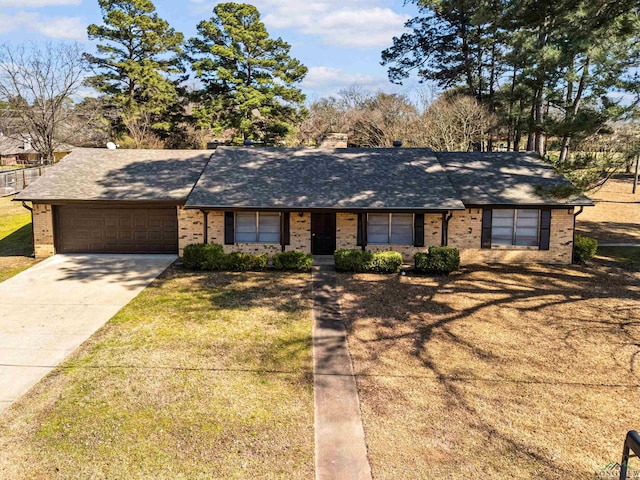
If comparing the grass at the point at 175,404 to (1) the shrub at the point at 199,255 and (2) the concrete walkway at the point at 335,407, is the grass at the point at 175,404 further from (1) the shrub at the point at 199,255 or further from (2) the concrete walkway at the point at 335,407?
(1) the shrub at the point at 199,255

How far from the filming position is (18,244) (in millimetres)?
20891

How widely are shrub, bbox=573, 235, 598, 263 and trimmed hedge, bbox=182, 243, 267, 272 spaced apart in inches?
491

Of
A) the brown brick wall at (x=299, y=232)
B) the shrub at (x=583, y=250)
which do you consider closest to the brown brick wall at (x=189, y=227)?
the brown brick wall at (x=299, y=232)

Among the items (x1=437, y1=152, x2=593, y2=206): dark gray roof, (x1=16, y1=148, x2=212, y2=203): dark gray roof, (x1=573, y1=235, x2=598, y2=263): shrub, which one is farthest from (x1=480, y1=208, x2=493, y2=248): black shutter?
(x1=16, y1=148, x2=212, y2=203): dark gray roof

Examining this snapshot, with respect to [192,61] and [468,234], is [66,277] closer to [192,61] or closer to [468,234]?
[468,234]

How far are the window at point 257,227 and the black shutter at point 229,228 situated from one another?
0.21 meters

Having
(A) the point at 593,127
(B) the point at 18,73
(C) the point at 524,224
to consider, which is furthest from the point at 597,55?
(B) the point at 18,73

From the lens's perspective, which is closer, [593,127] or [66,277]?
[593,127]

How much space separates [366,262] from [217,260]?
5509mm

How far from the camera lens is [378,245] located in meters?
18.9

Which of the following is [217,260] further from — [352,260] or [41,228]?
[41,228]

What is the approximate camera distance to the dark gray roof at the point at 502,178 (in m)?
18.5

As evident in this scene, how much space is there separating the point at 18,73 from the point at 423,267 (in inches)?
1276

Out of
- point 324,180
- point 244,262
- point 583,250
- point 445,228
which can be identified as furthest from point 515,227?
point 244,262
